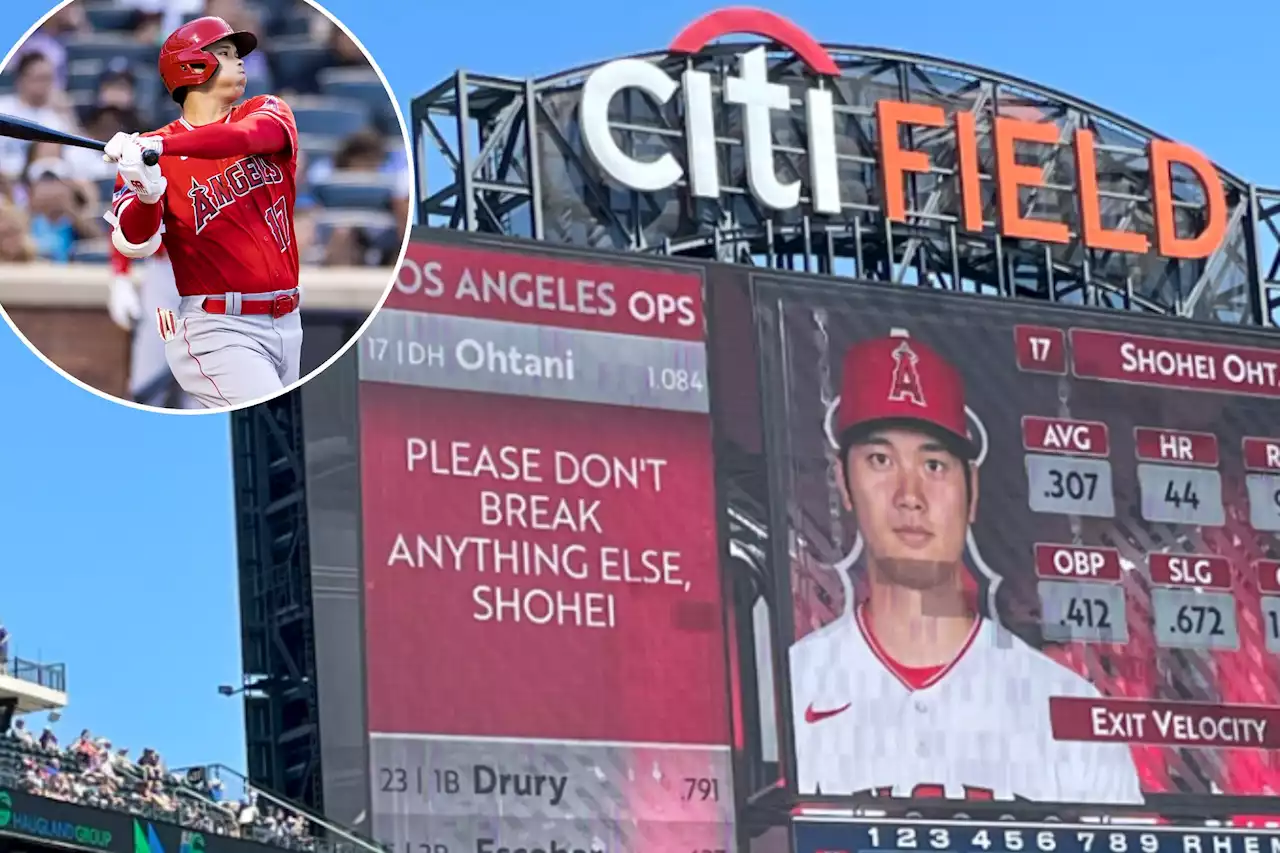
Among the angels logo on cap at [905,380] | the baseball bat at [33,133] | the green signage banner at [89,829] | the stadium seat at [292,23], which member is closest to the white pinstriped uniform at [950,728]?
the angels logo on cap at [905,380]

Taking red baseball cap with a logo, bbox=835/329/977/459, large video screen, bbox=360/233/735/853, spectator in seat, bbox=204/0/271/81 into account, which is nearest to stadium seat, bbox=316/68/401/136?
spectator in seat, bbox=204/0/271/81

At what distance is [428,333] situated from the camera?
26.4 metres

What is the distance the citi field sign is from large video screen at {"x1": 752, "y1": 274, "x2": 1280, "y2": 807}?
1.63 meters

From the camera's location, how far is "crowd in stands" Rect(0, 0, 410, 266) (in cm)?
543

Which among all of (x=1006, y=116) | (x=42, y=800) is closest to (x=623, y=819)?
(x=42, y=800)

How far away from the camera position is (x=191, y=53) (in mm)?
5359

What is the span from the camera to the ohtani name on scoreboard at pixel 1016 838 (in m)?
26.8

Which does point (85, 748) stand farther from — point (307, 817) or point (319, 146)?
point (319, 146)

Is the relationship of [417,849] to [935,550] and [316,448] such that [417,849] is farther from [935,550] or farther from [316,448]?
[935,550]

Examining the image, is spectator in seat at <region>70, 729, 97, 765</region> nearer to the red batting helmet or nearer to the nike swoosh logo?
the nike swoosh logo

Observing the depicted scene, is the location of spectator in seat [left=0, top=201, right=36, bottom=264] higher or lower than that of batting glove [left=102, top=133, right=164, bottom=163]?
lower

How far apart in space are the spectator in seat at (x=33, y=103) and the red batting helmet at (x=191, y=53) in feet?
0.74

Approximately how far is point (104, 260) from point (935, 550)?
23.2 meters

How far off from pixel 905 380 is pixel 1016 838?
4716mm
